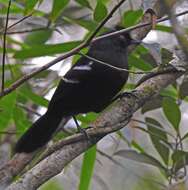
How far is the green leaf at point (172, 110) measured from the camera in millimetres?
2119

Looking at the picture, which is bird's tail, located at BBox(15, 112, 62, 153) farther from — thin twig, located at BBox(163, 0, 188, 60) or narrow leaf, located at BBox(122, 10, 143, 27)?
thin twig, located at BBox(163, 0, 188, 60)

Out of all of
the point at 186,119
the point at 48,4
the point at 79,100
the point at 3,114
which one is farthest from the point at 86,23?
the point at 186,119

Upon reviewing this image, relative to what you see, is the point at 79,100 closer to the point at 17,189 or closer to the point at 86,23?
the point at 86,23

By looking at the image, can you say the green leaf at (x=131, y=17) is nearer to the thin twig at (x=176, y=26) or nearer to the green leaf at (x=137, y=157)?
the green leaf at (x=137, y=157)

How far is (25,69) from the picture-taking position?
10.5 ft

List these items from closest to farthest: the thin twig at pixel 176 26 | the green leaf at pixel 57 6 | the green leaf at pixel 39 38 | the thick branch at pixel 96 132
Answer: the thin twig at pixel 176 26
the thick branch at pixel 96 132
the green leaf at pixel 57 6
the green leaf at pixel 39 38

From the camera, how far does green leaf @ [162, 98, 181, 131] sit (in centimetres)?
212

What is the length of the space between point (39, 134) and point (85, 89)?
29 cm

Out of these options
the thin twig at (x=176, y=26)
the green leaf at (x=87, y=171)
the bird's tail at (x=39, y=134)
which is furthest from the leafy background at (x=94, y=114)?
the thin twig at (x=176, y=26)

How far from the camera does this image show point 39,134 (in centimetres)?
195

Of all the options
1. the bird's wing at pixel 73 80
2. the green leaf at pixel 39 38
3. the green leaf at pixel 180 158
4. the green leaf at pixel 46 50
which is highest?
the green leaf at pixel 46 50

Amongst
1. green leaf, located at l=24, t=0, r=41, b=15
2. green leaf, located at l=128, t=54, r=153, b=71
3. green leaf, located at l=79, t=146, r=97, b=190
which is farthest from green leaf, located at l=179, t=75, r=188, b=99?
green leaf, located at l=24, t=0, r=41, b=15

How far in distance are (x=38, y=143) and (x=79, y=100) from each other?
1.05ft

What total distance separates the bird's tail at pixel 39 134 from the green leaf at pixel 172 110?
0.41 metres
